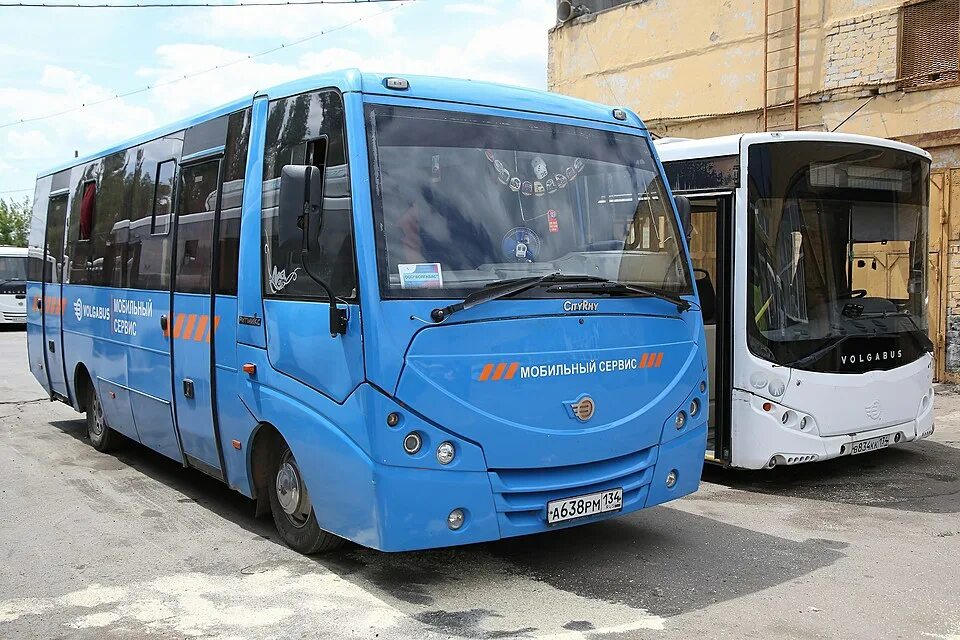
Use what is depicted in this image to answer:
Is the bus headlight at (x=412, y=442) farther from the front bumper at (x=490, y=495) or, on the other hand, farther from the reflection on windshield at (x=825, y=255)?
the reflection on windshield at (x=825, y=255)

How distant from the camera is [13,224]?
7612 cm

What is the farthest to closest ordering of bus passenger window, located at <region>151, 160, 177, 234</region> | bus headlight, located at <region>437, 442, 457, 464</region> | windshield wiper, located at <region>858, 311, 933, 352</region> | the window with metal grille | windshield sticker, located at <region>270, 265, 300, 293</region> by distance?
the window with metal grille < windshield wiper, located at <region>858, 311, 933, 352</region> < bus passenger window, located at <region>151, 160, 177, 234</region> < windshield sticker, located at <region>270, 265, 300, 293</region> < bus headlight, located at <region>437, 442, 457, 464</region>

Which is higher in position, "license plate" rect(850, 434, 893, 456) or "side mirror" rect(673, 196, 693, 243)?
"side mirror" rect(673, 196, 693, 243)

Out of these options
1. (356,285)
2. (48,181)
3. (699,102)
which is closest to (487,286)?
(356,285)

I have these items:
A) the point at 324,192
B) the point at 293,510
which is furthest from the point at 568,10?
the point at 293,510

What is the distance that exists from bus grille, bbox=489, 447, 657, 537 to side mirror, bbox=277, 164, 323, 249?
5.26ft

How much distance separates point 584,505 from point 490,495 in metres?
0.60

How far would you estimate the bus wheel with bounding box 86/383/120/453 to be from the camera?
9.48 m

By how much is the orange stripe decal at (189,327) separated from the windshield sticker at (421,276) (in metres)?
2.46

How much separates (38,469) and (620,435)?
5.81 m

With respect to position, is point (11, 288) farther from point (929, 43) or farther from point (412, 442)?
point (412, 442)

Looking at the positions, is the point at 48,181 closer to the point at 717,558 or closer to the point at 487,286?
the point at 487,286

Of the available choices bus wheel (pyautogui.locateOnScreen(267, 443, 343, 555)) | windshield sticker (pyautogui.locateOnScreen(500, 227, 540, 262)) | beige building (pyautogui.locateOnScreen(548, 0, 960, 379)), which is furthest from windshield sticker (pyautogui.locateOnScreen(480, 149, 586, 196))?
beige building (pyautogui.locateOnScreen(548, 0, 960, 379))

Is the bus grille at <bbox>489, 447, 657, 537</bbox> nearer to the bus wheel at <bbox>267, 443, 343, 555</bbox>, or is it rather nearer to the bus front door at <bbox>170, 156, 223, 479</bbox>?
the bus wheel at <bbox>267, 443, 343, 555</bbox>
